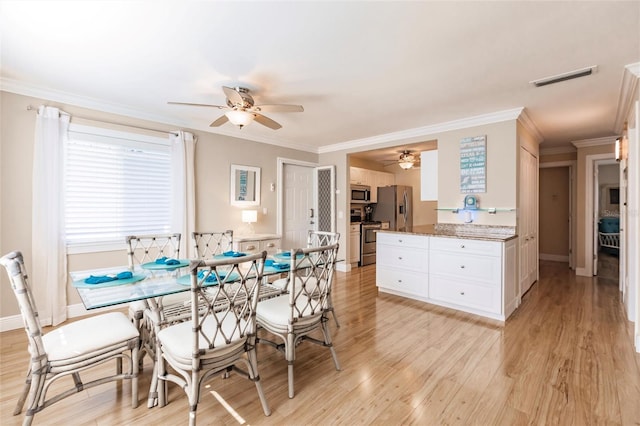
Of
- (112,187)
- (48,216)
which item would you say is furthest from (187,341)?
(112,187)

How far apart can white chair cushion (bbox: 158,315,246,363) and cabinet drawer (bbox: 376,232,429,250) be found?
2.74 metres

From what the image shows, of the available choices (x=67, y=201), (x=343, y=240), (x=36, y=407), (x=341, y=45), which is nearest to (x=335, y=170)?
(x=343, y=240)

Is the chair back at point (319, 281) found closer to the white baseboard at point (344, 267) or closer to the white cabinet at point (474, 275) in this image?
the white cabinet at point (474, 275)

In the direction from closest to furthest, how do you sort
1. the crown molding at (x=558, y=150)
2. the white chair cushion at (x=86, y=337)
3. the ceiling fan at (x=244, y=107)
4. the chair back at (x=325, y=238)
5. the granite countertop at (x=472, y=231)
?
1. the white chair cushion at (x=86, y=337)
2. the ceiling fan at (x=244, y=107)
3. the chair back at (x=325, y=238)
4. the granite countertop at (x=472, y=231)
5. the crown molding at (x=558, y=150)

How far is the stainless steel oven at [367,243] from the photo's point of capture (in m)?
6.19

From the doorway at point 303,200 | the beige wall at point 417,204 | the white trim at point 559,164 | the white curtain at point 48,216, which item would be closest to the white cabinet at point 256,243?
the doorway at point 303,200

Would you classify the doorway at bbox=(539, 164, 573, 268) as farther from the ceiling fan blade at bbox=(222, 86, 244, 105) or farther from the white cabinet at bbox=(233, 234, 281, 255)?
the ceiling fan blade at bbox=(222, 86, 244, 105)

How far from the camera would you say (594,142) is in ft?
16.9

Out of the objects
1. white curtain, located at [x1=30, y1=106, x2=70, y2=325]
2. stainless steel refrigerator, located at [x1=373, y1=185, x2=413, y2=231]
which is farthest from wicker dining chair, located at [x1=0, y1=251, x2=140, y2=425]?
stainless steel refrigerator, located at [x1=373, y1=185, x2=413, y2=231]

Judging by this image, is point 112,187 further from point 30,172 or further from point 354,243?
point 354,243

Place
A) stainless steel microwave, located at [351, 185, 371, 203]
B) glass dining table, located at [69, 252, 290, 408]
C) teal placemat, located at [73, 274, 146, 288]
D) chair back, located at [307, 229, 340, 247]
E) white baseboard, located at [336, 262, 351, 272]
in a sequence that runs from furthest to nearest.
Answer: stainless steel microwave, located at [351, 185, 371, 203], white baseboard, located at [336, 262, 351, 272], chair back, located at [307, 229, 340, 247], teal placemat, located at [73, 274, 146, 288], glass dining table, located at [69, 252, 290, 408]

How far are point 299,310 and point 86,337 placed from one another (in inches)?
53.5

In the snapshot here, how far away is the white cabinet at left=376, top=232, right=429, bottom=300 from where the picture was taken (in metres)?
3.85

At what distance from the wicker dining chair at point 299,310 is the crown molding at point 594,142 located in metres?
5.73
